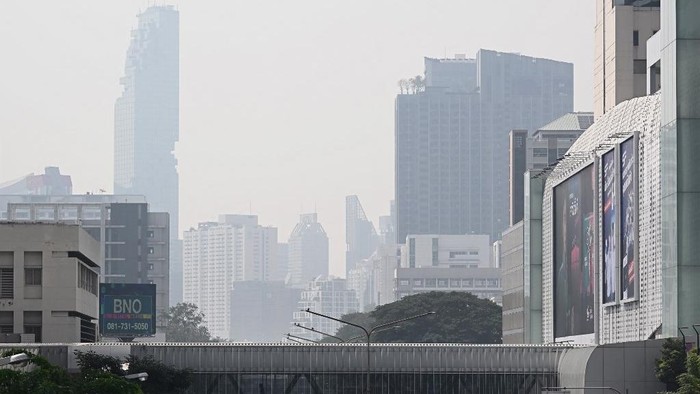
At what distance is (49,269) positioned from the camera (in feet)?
383

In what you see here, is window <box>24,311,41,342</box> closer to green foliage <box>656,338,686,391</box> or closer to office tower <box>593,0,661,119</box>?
green foliage <box>656,338,686,391</box>

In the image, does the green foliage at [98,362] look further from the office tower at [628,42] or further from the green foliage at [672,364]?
the office tower at [628,42]

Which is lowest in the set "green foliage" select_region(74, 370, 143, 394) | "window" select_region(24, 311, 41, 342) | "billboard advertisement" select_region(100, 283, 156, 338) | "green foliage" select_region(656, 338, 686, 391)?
"green foliage" select_region(74, 370, 143, 394)

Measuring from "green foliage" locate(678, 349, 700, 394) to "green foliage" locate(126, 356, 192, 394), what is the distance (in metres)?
33.6

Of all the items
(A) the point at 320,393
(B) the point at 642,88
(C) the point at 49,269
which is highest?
(B) the point at 642,88

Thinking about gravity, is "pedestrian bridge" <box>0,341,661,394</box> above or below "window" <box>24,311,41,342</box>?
below

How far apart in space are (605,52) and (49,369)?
374 feet

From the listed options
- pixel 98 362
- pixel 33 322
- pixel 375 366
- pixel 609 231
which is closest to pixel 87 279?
pixel 33 322

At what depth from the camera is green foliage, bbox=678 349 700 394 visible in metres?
80.4

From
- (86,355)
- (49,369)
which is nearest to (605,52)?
(86,355)

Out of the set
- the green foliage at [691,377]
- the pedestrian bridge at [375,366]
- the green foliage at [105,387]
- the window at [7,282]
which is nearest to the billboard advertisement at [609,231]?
the pedestrian bridge at [375,366]

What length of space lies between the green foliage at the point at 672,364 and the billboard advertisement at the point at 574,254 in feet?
81.1

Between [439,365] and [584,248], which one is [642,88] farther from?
[439,365]

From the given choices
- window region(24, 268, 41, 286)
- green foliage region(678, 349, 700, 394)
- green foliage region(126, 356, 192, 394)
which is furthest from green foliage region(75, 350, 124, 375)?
green foliage region(678, 349, 700, 394)
